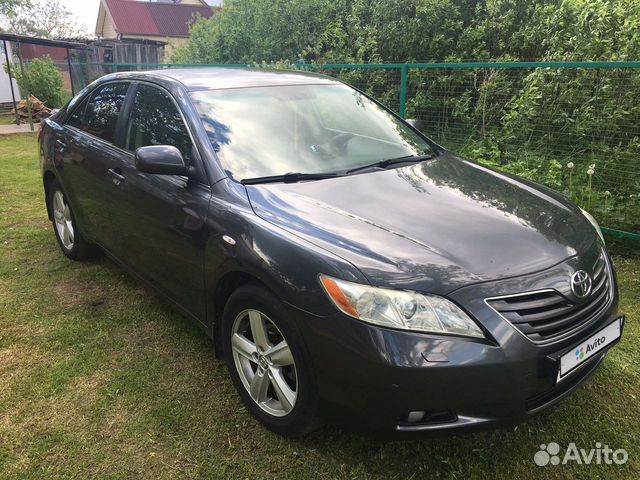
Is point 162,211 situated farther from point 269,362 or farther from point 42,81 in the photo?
point 42,81

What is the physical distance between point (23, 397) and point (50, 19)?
59.1 metres

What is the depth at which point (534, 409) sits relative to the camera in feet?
6.56

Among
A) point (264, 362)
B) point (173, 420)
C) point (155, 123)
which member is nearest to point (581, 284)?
point (264, 362)

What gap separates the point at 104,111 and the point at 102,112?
38 millimetres

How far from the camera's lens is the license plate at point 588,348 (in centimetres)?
202

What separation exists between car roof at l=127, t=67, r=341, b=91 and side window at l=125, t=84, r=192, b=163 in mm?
161

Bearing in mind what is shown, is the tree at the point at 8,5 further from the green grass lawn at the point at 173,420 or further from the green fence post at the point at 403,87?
the green grass lawn at the point at 173,420

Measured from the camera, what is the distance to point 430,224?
2.29m

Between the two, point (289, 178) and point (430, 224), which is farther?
point (289, 178)

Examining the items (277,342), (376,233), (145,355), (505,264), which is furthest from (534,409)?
(145,355)

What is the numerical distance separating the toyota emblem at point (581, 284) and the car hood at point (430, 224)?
3.7 inches

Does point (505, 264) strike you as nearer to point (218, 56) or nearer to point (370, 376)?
point (370, 376)

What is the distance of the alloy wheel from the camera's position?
229 centimetres

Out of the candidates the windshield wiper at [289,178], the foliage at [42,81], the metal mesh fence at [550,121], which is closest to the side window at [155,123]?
the windshield wiper at [289,178]
